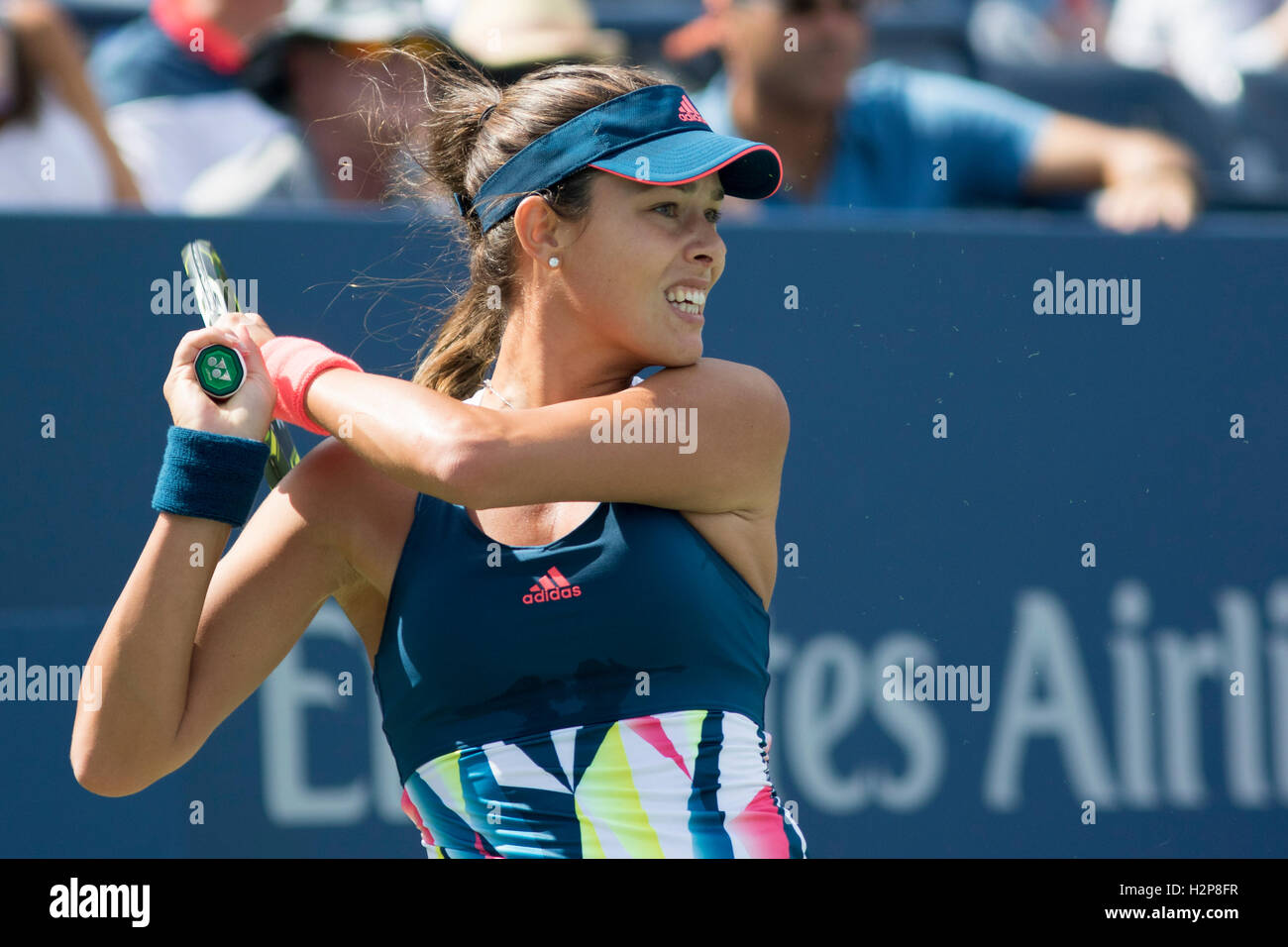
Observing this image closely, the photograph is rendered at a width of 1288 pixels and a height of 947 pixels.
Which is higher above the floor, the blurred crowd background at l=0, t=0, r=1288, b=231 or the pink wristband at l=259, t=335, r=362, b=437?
the blurred crowd background at l=0, t=0, r=1288, b=231

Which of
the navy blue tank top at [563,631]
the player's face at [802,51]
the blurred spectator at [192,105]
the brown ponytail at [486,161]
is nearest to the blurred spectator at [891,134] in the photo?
the player's face at [802,51]

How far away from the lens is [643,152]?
1.88 meters

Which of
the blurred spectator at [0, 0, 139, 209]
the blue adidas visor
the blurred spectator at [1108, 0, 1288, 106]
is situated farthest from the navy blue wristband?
the blurred spectator at [1108, 0, 1288, 106]

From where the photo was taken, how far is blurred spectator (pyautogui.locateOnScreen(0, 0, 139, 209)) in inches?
150

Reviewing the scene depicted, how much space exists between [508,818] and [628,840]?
14 cm

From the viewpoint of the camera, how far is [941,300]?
346 centimetres

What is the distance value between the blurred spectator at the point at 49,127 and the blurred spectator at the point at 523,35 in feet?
3.31

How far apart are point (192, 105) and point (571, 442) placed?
273 centimetres

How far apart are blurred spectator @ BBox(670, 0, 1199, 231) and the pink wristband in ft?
7.02

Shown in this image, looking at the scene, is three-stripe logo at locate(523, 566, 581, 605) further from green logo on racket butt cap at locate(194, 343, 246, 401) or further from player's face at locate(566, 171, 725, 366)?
green logo on racket butt cap at locate(194, 343, 246, 401)

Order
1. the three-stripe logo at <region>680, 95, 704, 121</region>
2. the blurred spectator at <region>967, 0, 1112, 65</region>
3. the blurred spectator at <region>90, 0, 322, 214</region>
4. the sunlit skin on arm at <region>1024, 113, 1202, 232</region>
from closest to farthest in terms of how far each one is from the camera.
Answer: the three-stripe logo at <region>680, 95, 704, 121</region> → the sunlit skin on arm at <region>1024, 113, 1202, 232</region> → the blurred spectator at <region>90, 0, 322, 214</region> → the blurred spectator at <region>967, 0, 1112, 65</region>

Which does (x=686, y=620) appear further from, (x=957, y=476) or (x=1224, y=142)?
(x=1224, y=142)

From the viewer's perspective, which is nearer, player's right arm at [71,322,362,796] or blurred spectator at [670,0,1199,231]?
player's right arm at [71,322,362,796]

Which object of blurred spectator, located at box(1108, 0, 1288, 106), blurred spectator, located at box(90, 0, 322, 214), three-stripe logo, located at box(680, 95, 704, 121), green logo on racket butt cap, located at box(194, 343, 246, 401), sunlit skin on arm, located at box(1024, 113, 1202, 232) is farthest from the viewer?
blurred spectator, located at box(1108, 0, 1288, 106)
